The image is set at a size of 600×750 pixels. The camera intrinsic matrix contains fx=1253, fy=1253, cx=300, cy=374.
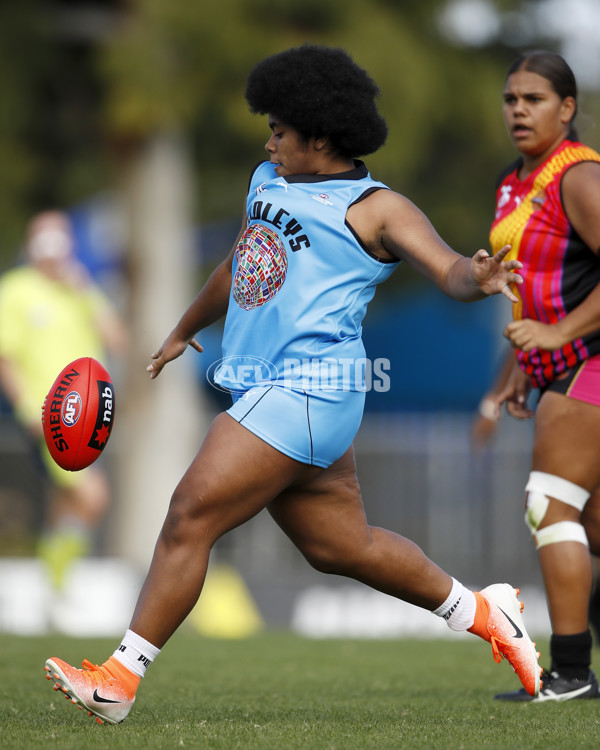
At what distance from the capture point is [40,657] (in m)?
6.13

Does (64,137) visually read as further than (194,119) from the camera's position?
Yes

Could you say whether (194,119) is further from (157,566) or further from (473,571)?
(157,566)

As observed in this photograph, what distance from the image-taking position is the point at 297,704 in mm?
4656

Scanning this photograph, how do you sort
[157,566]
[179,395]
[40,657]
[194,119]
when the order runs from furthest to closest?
[179,395] < [194,119] < [40,657] < [157,566]

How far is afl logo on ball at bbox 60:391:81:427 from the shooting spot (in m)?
4.34

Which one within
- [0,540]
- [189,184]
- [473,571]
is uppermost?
[189,184]

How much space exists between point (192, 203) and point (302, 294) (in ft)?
43.5

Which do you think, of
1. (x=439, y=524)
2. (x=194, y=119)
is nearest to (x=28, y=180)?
(x=194, y=119)

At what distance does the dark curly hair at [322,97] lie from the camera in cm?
420

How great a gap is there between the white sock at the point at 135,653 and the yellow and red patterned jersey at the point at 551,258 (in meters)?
1.89

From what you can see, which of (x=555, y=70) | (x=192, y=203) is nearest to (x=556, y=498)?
(x=555, y=70)

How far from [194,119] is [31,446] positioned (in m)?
5.30

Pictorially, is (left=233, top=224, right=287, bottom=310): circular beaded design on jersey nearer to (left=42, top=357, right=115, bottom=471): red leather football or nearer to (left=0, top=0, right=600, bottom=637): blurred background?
(left=42, top=357, right=115, bottom=471): red leather football

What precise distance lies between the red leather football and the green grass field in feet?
2.91
